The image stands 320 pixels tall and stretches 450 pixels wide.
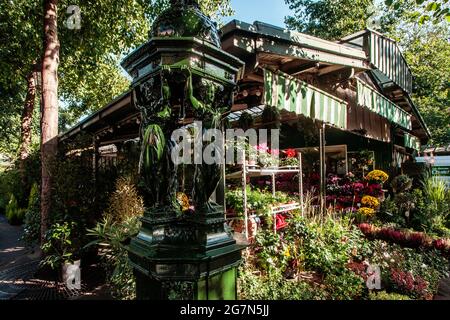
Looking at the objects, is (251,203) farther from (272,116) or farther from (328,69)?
(328,69)

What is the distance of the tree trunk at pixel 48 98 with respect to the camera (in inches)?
211

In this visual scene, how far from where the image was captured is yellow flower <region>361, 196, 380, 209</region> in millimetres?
7289

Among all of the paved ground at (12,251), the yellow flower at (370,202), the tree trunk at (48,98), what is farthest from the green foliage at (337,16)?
the paved ground at (12,251)

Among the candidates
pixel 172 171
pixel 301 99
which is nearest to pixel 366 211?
pixel 301 99

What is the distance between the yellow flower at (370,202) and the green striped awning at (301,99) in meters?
2.65

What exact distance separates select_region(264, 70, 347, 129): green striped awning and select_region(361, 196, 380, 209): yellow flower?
2648 millimetres

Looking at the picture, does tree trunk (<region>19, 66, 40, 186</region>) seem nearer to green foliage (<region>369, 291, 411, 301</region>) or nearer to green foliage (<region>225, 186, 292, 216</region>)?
green foliage (<region>225, 186, 292, 216</region>)

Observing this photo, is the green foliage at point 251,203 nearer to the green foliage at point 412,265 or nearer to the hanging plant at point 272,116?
the green foliage at point 412,265

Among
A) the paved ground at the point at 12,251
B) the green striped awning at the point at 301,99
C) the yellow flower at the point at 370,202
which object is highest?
the green striped awning at the point at 301,99

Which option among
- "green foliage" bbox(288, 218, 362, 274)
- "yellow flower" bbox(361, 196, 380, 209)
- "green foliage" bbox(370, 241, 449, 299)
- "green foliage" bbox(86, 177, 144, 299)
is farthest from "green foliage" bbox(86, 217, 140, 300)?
"yellow flower" bbox(361, 196, 380, 209)

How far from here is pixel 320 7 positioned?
16.1 meters

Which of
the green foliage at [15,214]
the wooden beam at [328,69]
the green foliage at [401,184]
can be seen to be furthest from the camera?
the green foliage at [15,214]

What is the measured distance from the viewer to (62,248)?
4.96m
